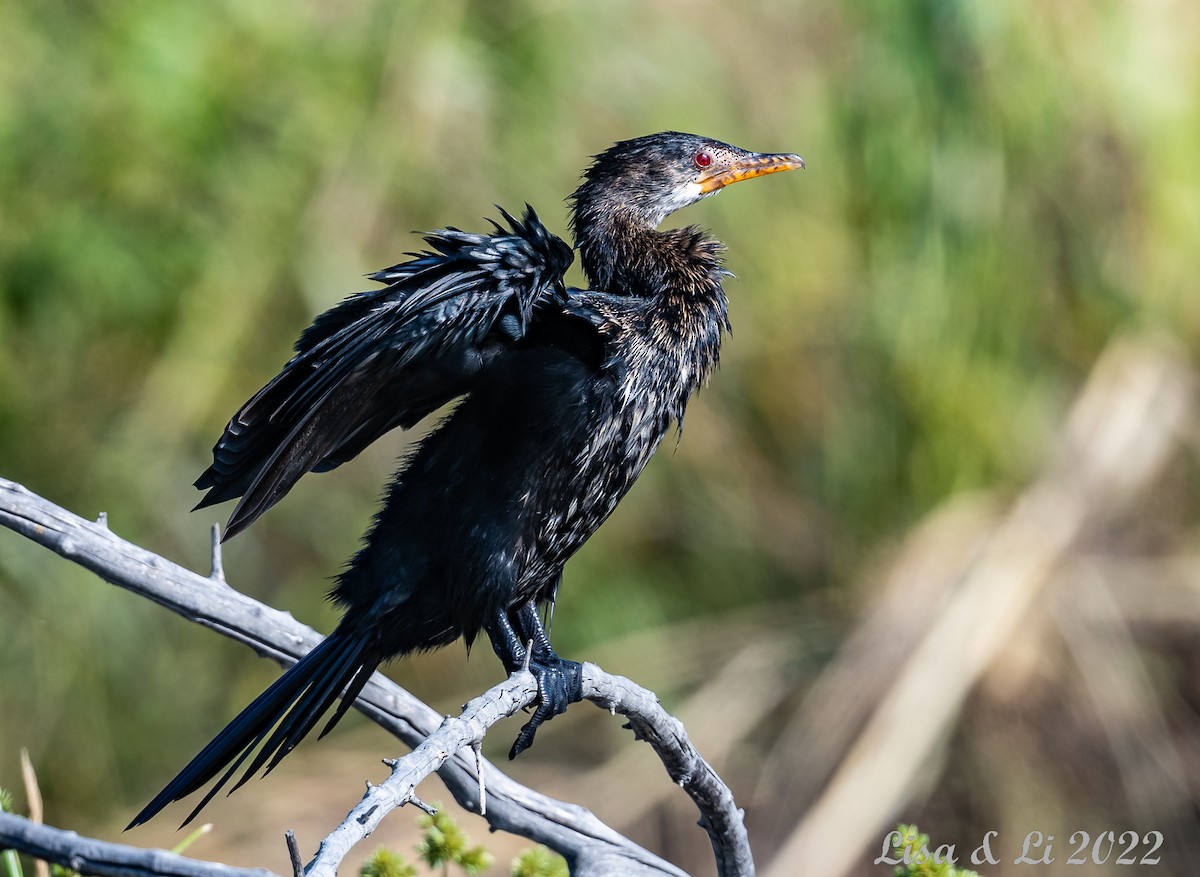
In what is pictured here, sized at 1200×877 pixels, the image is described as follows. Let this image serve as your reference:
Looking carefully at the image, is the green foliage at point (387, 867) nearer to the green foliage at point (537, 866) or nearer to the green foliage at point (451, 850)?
the green foliage at point (451, 850)

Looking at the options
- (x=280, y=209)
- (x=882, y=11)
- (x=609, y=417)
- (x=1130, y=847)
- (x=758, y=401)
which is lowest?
(x=609, y=417)

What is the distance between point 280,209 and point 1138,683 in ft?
11.6

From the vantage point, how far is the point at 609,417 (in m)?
2.49

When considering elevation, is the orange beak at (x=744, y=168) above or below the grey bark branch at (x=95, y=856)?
above

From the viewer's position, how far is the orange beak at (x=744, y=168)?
10.1ft

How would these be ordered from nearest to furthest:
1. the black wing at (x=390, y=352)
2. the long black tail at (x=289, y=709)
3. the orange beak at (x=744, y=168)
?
the black wing at (x=390, y=352)
the long black tail at (x=289, y=709)
the orange beak at (x=744, y=168)

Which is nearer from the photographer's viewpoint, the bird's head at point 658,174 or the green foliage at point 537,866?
the green foliage at point 537,866

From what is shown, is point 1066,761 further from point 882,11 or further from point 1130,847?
point 882,11

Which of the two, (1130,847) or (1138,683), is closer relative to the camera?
(1130,847)

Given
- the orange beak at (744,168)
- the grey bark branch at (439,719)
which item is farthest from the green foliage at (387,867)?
the orange beak at (744,168)

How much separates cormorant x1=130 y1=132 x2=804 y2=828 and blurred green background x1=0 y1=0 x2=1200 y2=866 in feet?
8.96

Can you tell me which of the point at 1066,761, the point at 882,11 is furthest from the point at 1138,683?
the point at 882,11

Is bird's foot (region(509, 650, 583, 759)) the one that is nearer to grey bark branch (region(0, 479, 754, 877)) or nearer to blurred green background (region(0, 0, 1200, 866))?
grey bark branch (region(0, 479, 754, 877))

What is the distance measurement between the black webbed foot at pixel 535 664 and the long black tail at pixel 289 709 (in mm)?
252
